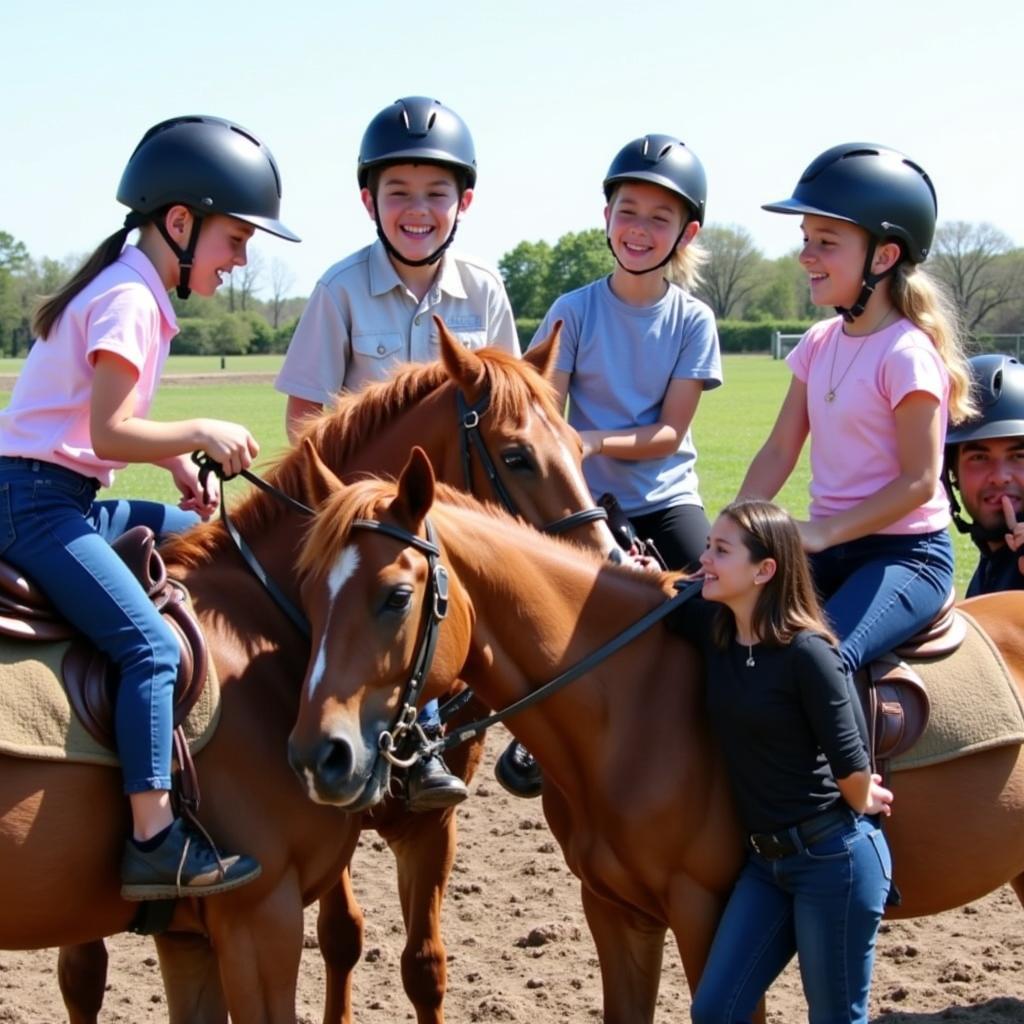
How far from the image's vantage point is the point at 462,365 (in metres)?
4.21

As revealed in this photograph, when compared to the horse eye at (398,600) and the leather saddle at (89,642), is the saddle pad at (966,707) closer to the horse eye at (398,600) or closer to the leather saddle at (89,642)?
the horse eye at (398,600)

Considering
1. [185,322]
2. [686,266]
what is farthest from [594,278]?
[686,266]

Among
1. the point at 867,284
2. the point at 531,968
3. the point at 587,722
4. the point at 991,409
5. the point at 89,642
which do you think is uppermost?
the point at 867,284

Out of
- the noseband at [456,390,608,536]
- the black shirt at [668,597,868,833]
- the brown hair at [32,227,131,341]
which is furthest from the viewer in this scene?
the noseband at [456,390,608,536]

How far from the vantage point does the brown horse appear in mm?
3262

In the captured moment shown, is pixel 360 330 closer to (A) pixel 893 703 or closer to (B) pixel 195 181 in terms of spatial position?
(B) pixel 195 181

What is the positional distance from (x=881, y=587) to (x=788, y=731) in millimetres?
725

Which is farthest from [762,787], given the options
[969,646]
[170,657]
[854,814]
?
[170,657]

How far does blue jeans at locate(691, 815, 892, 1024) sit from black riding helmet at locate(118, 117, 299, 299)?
2.55 m

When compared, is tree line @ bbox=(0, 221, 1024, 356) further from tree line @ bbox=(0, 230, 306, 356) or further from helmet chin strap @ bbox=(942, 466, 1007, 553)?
helmet chin strap @ bbox=(942, 466, 1007, 553)

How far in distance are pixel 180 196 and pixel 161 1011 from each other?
A: 3241mm

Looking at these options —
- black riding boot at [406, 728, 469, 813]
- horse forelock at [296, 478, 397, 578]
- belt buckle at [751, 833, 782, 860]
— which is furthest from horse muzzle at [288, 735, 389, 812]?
belt buckle at [751, 833, 782, 860]

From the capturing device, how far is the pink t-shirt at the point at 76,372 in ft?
12.2

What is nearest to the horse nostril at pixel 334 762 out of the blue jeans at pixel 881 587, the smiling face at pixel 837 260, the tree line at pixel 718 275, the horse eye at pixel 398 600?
the horse eye at pixel 398 600
